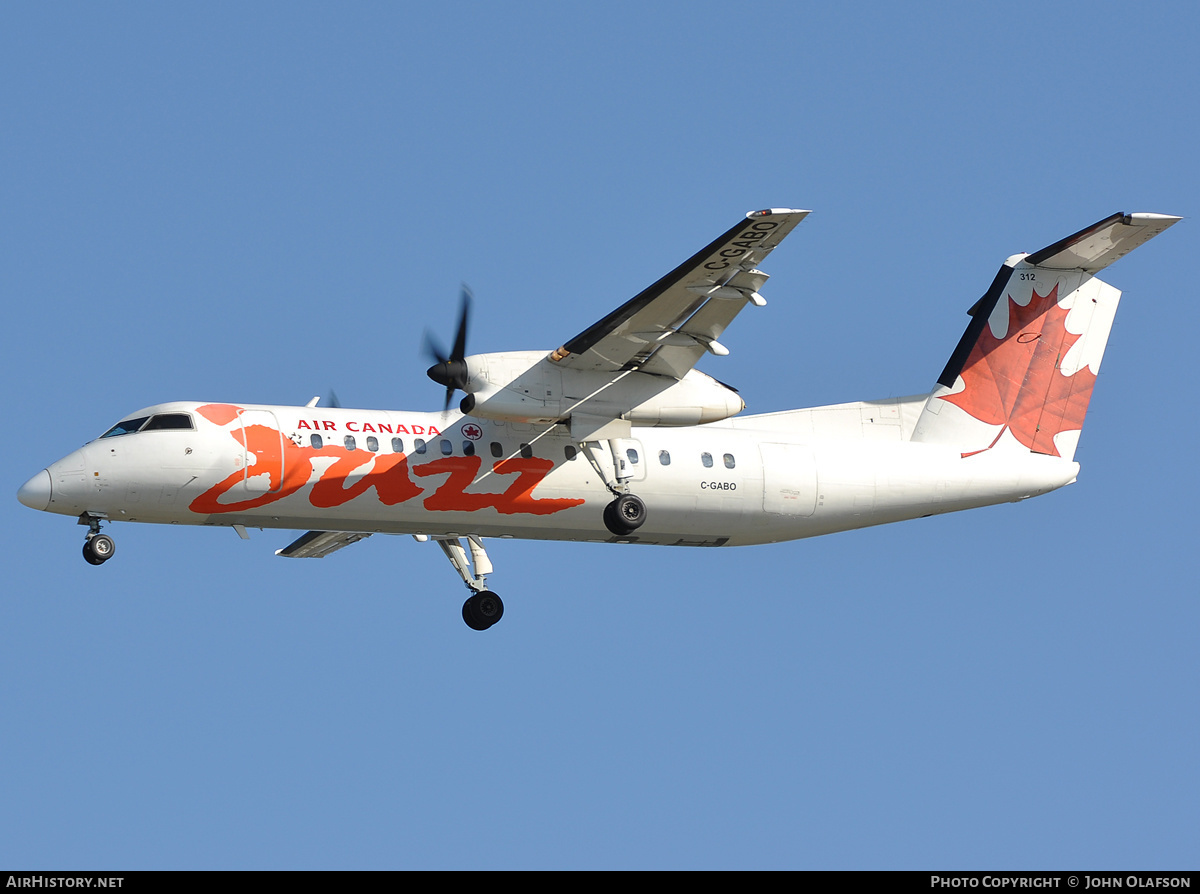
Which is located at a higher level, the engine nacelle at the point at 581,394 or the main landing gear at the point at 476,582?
the engine nacelle at the point at 581,394

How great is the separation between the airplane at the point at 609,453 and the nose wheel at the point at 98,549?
2cm

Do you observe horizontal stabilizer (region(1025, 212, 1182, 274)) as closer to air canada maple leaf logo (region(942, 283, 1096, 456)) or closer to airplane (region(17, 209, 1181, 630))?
airplane (region(17, 209, 1181, 630))

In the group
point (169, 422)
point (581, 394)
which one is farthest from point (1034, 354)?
point (169, 422)

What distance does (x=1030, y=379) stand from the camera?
1941cm

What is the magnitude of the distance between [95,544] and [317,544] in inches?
169

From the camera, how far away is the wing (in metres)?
14.6

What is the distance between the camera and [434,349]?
15.8 metres

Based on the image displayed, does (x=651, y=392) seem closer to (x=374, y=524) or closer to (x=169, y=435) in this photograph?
(x=374, y=524)

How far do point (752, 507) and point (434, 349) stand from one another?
4212 mm

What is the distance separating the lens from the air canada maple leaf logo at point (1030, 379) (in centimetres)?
1906

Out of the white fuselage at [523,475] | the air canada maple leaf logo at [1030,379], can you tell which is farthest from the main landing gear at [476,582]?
the air canada maple leaf logo at [1030,379]

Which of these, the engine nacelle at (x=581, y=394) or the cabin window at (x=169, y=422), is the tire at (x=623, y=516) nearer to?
the engine nacelle at (x=581, y=394)
